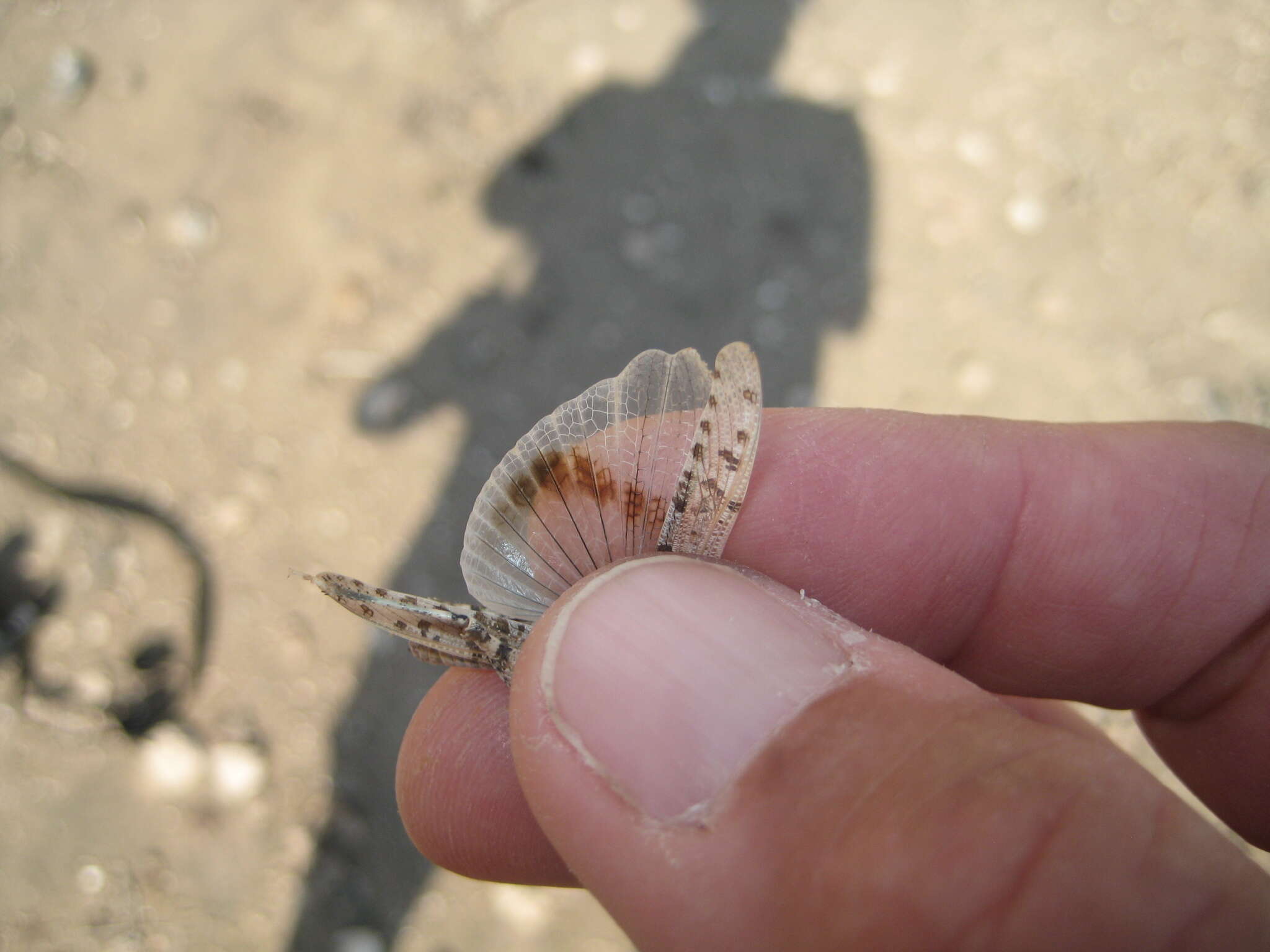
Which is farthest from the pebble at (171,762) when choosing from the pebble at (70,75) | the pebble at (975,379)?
the pebble at (975,379)

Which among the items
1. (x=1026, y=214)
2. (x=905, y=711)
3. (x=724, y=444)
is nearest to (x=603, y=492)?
(x=724, y=444)

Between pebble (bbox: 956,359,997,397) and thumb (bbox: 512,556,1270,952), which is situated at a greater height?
pebble (bbox: 956,359,997,397)

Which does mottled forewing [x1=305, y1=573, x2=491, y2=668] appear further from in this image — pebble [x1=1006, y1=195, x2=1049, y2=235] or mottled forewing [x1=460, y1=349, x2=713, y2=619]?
pebble [x1=1006, y1=195, x2=1049, y2=235]

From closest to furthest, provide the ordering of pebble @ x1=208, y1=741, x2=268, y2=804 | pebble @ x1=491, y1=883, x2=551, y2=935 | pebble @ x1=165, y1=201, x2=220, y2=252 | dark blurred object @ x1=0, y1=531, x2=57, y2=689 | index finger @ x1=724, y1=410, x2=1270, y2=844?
index finger @ x1=724, y1=410, x2=1270, y2=844 < pebble @ x1=491, y1=883, x2=551, y2=935 < pebble @ x1=208, y1=741, x2=268, y2=804 < dark blurred object @ x1=0, y1=531, x2=57, y2=689 < pebble @ x1=165, y1=201, x2=220, y2=252

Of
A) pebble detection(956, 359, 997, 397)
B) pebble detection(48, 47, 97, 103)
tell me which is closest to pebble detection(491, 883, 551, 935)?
pebble detection(956, 359, 997, 397)

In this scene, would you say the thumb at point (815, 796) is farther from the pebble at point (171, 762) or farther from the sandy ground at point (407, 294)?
the pebble at point (171, 762)

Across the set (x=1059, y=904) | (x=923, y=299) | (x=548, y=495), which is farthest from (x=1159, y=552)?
(x=923, y=299)

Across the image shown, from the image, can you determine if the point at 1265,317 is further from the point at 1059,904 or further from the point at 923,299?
the point at 1059,904

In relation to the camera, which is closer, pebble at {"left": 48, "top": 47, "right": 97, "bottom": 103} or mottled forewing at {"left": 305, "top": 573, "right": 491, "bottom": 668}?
mottled forewing at {"left": 305, "top": 573, "right": 491, "bottom": 668}
